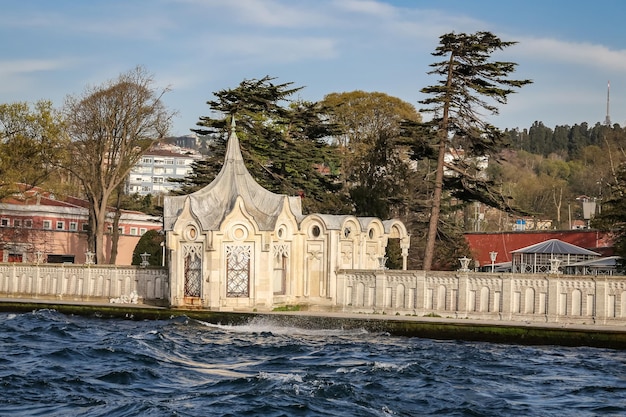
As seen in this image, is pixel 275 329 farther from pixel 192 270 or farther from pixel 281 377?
pixel 281 377

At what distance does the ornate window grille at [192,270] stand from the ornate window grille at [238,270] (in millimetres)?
1152

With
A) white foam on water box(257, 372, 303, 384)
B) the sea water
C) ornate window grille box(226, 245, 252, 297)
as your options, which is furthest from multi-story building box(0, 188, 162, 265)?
white foam on water box(257, 372, 303, 384)

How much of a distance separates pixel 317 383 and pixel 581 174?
119m

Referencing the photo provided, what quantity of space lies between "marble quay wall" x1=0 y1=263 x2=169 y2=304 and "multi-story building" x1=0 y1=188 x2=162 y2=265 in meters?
20.9

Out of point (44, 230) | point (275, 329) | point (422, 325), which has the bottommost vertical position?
point (275, 329)

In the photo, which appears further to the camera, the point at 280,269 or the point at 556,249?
the point at 556,249

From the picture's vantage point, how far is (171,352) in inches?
1234

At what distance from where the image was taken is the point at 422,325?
3581 cm

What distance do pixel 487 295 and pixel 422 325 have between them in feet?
12.6

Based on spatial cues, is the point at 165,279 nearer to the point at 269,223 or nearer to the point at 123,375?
the point at 269,223

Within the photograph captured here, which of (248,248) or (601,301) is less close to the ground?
(248,248)

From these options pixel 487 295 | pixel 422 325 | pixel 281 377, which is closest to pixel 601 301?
pixel 487 295

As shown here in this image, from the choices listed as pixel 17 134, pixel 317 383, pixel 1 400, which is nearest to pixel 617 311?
pixel 317 383

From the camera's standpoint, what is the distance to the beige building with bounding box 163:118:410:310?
4059cm
